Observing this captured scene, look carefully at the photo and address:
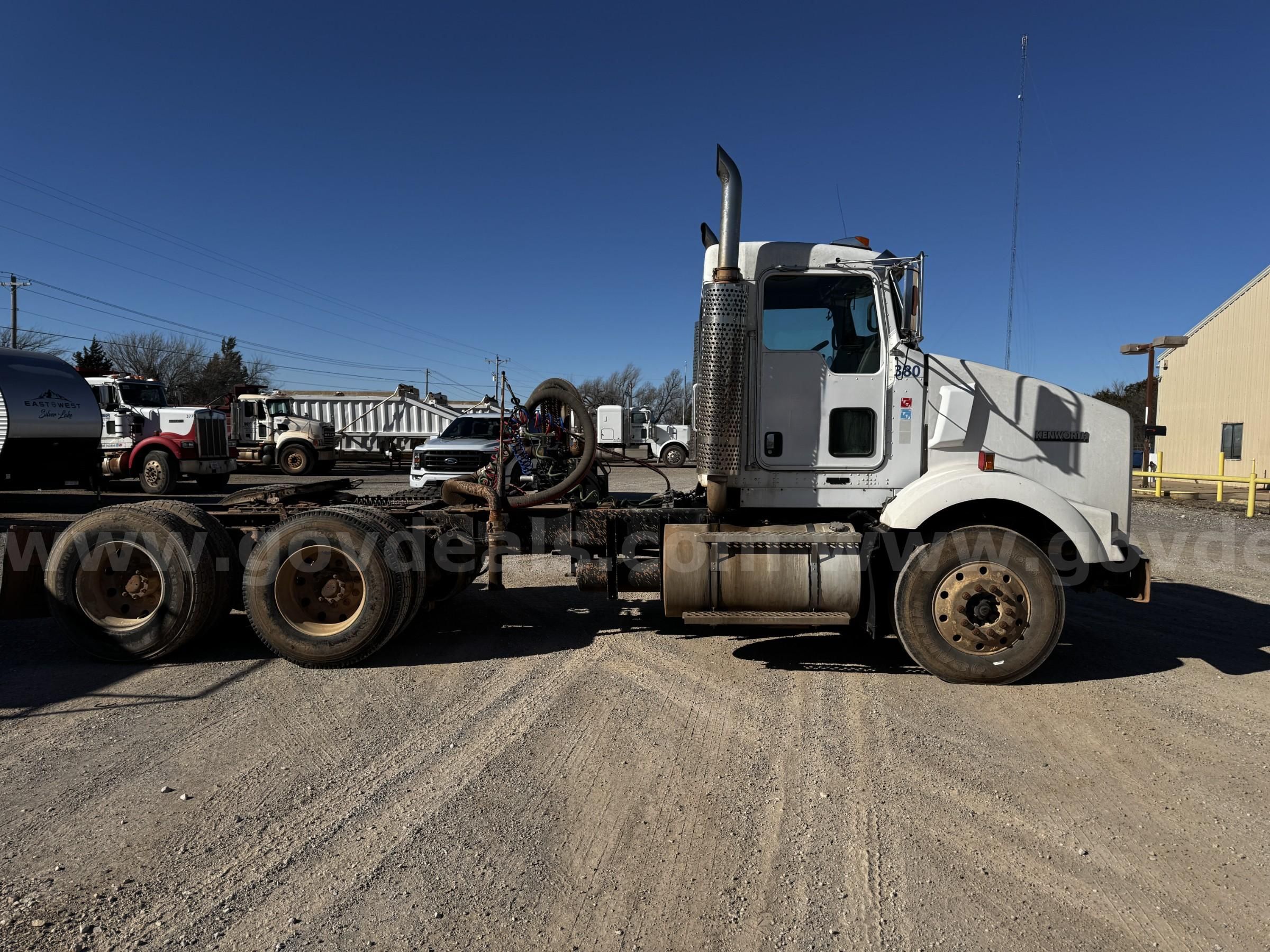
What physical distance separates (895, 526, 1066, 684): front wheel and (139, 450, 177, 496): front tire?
717 inches

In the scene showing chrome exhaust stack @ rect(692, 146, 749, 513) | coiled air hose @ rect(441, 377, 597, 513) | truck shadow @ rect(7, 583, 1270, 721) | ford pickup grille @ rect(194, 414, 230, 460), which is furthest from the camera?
ford pickup grille @ rect(194, 414, 230, 460)

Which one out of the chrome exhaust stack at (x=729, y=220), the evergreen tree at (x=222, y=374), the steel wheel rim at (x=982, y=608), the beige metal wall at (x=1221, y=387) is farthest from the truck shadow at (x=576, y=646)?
the evergreen tree at (x=222, y=374)

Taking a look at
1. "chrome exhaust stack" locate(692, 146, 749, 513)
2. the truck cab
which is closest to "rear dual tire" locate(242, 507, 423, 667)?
"chrome exhaust stack" locate(692, 146, 749, 513)

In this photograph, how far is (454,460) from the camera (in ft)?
41.0

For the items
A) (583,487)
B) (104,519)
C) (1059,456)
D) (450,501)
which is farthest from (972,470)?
(104,519)

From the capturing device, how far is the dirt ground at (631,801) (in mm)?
2646

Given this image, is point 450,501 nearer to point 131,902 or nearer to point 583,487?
point 583,487

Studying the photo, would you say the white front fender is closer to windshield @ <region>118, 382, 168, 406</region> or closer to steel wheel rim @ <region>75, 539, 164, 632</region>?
steel wheel rim @ <region>75, 539, 164, 632</region>

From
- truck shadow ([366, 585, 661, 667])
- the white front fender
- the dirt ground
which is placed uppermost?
the white front fender

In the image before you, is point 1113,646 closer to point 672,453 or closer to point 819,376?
point 819,376

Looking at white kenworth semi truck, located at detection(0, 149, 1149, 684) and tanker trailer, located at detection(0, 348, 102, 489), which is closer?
white kenworth semi truck, located at detection(0, 149, 1149, 684)

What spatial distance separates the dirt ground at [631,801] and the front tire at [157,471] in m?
13.5

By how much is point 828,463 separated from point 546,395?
8.14 ft

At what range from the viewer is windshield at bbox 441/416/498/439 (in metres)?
15.4
